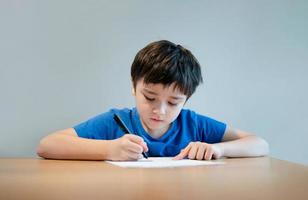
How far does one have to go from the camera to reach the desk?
48 centimetres

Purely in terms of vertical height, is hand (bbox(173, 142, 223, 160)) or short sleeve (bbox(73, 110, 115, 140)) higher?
short sleeve (bbox(73, 110, 115, 140))

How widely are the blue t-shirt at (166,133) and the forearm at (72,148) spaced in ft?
0.32

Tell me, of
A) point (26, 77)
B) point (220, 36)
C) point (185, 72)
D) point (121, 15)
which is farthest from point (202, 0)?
point (26, 77)

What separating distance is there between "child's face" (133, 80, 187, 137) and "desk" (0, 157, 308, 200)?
29cm

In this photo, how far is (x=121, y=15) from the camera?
1.29 meters

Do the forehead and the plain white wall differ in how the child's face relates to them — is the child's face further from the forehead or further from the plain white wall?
the plain white wall

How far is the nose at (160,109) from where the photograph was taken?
103 centimetres

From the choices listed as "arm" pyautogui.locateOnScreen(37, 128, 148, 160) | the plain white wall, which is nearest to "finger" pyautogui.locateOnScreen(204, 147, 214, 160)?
"arm" pyautogui.locateOnScreen(37, 128, 148, 160)

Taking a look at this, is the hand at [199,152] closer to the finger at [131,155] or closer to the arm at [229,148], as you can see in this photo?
the arm at [229,148]

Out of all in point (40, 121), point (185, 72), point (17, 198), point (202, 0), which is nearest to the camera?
point (17, 198)

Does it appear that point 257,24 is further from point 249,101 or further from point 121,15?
point 121,15

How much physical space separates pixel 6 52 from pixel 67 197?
84 centimetres

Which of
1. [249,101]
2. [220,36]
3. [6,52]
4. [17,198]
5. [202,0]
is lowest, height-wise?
[17,198]

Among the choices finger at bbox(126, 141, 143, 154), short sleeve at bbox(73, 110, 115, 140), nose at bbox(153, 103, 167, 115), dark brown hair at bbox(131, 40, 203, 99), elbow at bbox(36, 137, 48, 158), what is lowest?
elbow at bbox(36, 137, 48, 158)
